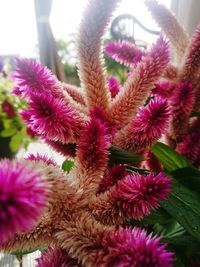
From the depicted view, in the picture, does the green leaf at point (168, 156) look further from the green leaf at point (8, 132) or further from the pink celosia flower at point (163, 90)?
the green leaf at point (8, 132)

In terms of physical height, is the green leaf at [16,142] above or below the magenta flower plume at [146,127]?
below

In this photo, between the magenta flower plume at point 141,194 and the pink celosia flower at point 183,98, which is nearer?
the magenta flower plume at point 141,194

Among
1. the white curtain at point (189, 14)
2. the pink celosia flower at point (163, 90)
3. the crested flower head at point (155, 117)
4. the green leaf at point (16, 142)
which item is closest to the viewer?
the crested flower head at point (155, 117)

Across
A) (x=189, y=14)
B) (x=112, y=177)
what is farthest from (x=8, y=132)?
(x=112, y=177)

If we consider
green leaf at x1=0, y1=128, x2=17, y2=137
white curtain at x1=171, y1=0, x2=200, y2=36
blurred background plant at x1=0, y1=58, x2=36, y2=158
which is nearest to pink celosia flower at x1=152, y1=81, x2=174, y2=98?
white curtain at x1=171, y1=0, x2=200, y2=36

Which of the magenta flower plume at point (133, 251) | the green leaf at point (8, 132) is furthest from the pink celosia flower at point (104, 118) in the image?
the green leaf at point (8, 132)

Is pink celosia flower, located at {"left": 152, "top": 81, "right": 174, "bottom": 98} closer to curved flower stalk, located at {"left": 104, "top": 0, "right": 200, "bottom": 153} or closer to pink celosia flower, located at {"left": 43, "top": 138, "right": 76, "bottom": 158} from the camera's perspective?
curved flower stalk, located at {"left": 104, "top": 0, "right": 200, "bottom": 153}

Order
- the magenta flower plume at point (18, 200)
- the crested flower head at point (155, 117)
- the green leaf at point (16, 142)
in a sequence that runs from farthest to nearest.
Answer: the green leaf at point (16, 142) < the crested flower head at point (155, 117) < the magenta flower plume at point (18, 200)
